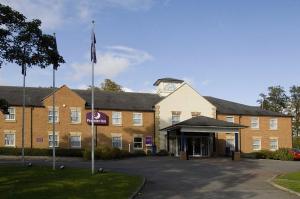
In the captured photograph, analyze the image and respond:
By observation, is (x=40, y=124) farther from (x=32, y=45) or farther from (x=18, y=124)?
(x=32, y=45)

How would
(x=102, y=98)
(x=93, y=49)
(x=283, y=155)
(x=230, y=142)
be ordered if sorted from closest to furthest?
(x=93, y=49) < (x=283, y=155) < (x=102, y=98) < (x=230, y=142)

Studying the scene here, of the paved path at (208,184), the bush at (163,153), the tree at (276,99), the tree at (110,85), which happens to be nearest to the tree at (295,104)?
the tree at (276,99)

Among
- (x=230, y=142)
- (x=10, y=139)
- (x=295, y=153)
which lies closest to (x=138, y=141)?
(x=230, y=142)

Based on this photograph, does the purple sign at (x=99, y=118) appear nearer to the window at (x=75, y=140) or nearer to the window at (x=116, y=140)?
the window at (x=116, y=140)

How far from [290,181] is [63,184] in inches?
488

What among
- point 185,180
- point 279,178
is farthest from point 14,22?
point 279,178

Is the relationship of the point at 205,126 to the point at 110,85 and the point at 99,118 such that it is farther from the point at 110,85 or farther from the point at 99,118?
the point at 110,85

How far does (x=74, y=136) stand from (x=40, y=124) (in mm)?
3906

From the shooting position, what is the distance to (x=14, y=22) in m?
23.7

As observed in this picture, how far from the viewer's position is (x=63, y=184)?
76.2 ft

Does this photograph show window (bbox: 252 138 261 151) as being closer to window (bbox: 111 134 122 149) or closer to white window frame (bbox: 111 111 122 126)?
window (bbox: 111 134 122 149)

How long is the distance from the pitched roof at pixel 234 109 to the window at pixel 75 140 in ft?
56.5

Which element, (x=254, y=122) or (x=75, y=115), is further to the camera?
(x=254, y=122)

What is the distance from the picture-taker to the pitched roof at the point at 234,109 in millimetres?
60812
